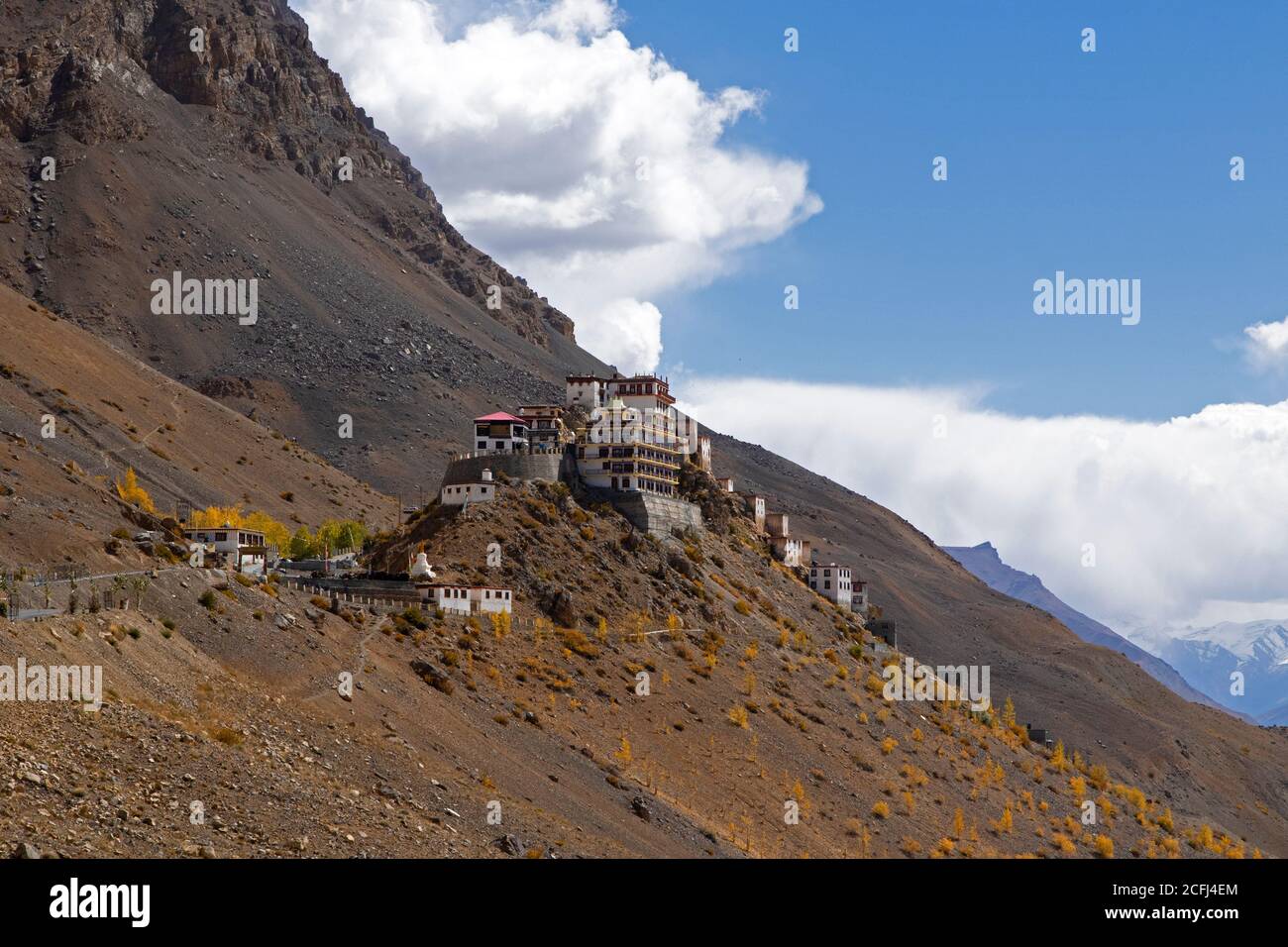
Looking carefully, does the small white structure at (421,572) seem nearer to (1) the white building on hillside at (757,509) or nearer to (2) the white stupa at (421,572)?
(2) the white stupa at (421,572)

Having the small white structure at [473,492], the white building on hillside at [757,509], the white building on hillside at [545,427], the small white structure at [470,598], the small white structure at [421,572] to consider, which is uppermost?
the white building on hillside at [545,427]

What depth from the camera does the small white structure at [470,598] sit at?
3319 inches

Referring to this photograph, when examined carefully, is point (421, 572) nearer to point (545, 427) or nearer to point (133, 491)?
point (545, 427)

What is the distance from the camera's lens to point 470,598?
86500 millimetres

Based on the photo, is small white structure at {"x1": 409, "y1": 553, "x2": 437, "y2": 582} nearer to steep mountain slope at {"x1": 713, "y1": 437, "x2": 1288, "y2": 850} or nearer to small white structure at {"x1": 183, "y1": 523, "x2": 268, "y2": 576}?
small white structure at {"x1": 183, "y1": 523, "x2": 268, "y2": 576}

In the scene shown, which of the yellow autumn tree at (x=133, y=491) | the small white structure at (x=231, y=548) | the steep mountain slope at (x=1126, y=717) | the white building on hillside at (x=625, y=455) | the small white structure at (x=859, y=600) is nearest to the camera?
the small white structure at (x=231, y=548)

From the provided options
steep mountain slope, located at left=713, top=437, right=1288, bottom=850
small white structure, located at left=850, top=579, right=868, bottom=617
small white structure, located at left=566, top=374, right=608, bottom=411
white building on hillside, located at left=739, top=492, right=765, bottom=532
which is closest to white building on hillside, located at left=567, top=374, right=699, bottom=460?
small white structure, located at left=566, top=374, right=608, bottom=411

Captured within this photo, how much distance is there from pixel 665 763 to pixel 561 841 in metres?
21.4

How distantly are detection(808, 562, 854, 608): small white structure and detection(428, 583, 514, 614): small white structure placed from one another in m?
43.3

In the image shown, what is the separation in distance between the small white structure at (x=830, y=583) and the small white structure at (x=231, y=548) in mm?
45741

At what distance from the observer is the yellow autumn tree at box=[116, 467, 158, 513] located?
12112 centimetres

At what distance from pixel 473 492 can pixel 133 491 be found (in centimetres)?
3987

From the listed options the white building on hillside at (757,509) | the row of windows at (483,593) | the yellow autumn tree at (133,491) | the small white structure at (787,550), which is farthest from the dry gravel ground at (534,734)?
the yellow autumn tree at (133,491)

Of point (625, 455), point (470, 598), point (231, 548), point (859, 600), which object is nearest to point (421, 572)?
point (470, 598)
